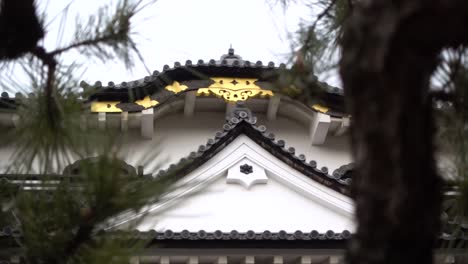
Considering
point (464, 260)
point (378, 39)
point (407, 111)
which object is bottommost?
point (464, 260)

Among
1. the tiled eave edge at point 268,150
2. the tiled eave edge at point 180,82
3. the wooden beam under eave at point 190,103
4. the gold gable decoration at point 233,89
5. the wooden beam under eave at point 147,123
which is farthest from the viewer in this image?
the wooden beam under eave at point 190,103

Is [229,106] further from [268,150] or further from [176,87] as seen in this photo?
[268,150]

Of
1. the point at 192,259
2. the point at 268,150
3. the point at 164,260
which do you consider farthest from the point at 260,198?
the point at 164,260

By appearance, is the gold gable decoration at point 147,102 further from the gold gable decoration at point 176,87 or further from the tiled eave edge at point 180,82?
the gold gable decoration at point 176,87

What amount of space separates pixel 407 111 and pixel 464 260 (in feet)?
12.6

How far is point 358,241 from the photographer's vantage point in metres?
1.95

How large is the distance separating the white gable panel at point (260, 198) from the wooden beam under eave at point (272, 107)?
1837 mm

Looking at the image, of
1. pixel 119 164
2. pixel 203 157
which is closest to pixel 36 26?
pixel 119 164

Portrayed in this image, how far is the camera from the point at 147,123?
28.6 feet

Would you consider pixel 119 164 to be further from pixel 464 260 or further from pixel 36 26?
pixel 464 260

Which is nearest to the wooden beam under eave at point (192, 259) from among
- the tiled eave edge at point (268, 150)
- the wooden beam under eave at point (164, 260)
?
the wooden beam under eave at point (164, 260)

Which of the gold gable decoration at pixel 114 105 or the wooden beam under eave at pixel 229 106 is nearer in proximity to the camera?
the gold gable decoration at pixel 114 105

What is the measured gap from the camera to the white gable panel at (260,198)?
6.82 metres

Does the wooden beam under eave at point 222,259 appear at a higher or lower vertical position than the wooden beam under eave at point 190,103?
lower
